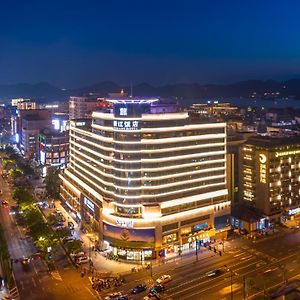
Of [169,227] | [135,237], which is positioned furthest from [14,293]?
[169,227]

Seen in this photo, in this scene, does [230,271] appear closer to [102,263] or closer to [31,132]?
[102,263]

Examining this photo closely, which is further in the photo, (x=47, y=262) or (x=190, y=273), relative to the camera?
(x=47, y=262)

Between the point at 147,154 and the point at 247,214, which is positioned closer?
the point at 147,154

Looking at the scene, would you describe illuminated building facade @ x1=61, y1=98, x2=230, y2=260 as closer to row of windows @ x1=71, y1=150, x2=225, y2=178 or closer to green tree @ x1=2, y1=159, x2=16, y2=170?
row of windows @ x1=71, y1=150, x2=225, y2=178

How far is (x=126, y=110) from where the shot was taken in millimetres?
57031

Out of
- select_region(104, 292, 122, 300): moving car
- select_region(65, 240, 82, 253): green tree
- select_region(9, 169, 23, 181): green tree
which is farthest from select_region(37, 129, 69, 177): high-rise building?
select_region(104, 292, 122, 300): moving car

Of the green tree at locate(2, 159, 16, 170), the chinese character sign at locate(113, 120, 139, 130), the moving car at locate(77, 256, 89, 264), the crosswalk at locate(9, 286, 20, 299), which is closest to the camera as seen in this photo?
the crosswalk at locate(9, 286, 20, 299)

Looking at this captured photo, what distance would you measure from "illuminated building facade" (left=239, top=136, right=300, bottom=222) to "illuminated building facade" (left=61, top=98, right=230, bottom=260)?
305 inches

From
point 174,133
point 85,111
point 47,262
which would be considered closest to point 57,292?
point 47,262

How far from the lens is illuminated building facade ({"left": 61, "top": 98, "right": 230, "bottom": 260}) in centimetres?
5650

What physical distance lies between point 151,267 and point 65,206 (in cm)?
3388

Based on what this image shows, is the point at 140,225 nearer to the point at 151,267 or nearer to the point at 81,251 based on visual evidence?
the point at 151,267

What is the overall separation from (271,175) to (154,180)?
2258cm

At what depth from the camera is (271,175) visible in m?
69.0
